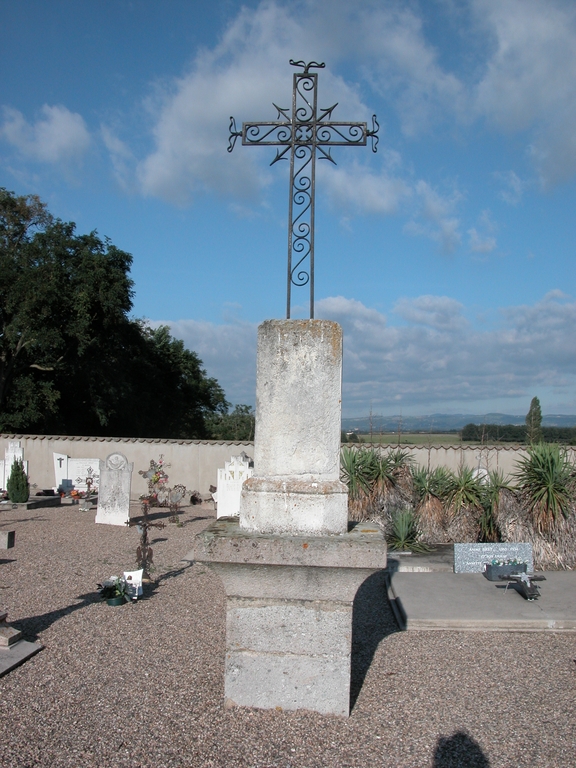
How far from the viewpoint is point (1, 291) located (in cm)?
2245

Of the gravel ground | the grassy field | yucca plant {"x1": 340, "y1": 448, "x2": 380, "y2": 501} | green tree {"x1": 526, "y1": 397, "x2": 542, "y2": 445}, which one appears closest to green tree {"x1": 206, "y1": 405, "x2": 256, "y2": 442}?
the grassy field

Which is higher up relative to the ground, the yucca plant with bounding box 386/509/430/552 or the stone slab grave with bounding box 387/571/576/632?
the yucca plant with bounding box 386/509/430/552

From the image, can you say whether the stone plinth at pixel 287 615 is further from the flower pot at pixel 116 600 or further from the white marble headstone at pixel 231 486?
the white marble headstone at pixel 231 486

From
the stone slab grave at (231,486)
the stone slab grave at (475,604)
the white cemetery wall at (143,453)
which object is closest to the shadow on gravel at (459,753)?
the stone slab grave at (475,604)

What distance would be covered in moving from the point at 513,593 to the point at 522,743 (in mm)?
3059

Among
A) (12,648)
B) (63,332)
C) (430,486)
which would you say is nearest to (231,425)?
(63,332)

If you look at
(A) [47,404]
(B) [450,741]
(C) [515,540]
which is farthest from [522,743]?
(A) [47,404]

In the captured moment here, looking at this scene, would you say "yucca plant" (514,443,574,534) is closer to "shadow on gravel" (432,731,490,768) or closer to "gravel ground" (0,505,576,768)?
"gravel ground" (0,505,576,768)

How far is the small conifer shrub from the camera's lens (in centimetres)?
1490

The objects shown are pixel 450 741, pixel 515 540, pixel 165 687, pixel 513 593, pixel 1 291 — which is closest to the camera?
pixel 450 741

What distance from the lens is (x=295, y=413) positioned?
141 inches

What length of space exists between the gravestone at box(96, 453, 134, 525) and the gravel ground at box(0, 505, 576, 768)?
5835mm

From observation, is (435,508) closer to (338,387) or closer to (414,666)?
(414,666)

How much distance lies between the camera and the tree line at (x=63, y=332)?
22.3 m
